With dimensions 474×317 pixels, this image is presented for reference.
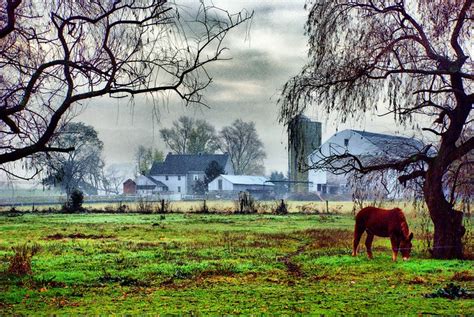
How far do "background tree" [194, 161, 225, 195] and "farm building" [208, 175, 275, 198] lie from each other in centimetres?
89

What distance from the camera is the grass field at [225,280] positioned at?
981 centimetres

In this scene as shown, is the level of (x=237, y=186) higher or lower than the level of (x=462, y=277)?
higher

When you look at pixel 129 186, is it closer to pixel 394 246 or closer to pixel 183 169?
pixel 183 169

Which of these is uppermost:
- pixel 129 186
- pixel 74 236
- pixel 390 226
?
pixel 129 186

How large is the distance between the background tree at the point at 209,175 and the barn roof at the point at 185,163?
7.72 meters

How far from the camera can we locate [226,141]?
4021 inches

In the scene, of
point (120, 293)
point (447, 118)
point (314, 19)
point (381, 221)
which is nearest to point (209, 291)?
point (120, 293)

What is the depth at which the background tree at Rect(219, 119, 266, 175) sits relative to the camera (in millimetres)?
100562

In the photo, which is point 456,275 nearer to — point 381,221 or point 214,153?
point 381,221

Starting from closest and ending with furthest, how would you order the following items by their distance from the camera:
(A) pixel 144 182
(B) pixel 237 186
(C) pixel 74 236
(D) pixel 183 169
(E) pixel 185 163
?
(C) pixel 74 236 → (B) pixel 237 186 → (E) pixel 185 163 → (D) pixel 183 169 → (A) pixel 144 182

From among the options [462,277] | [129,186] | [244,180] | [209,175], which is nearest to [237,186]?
[244,180]

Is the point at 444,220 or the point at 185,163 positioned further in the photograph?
the point at 185,163

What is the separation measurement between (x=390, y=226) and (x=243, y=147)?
88.0 metres

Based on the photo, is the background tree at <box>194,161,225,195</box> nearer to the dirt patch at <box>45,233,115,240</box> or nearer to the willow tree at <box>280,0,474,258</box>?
the dirt patch at <box>45,233,115,240</box>
